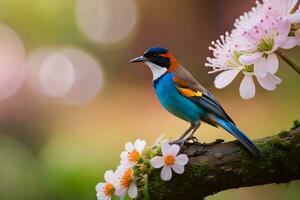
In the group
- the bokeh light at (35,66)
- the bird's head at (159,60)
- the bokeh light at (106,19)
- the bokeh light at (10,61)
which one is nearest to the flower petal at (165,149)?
the bird's head at (159,60)

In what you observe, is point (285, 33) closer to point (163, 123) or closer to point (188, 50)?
point (163, 123)

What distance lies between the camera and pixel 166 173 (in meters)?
0.68

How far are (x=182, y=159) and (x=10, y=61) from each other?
2.18 metres

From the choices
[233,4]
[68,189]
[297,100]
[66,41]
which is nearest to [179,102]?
[68,189]

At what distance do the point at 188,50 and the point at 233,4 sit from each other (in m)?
0.30

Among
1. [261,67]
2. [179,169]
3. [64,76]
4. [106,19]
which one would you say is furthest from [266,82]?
[106,19]

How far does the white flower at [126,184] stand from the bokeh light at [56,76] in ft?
7.26

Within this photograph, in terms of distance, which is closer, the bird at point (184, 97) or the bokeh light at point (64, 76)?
the bird at point (184, 97)

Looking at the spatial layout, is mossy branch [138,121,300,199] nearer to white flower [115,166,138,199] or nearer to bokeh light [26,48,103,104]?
white flower [115,166,138,199]

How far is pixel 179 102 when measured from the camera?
2.70 feet

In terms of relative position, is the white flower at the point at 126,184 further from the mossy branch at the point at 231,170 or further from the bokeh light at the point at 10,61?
the bokeh light at the point at 10,61

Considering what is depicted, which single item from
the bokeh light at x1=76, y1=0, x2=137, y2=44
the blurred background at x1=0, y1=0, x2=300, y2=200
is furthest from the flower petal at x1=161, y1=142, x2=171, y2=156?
the bokeh light at x1=76, y1=0, x2=137, y2=44

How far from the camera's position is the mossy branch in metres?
0.68

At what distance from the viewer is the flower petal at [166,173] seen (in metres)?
0.68
